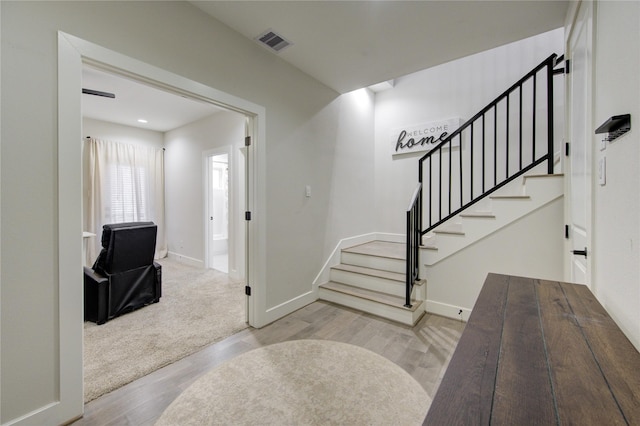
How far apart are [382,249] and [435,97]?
2454 mm

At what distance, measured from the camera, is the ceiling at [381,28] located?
6.45 ft

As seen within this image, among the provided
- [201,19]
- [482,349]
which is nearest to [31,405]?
[482,349]

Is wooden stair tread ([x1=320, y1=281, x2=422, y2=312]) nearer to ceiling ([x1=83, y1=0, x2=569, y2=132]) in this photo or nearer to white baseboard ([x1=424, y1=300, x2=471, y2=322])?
white baseboard ([x1=424, y1=300, x2=471, y2=322])

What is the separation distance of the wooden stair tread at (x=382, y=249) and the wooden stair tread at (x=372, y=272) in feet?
0.65

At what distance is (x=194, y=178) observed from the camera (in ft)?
16.8

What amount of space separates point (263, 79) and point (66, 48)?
1477 mm

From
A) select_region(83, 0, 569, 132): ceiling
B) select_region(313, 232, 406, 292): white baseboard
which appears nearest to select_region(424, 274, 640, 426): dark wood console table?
select_region(83, 0, 569, 132): ceiling

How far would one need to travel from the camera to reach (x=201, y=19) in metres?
2.08

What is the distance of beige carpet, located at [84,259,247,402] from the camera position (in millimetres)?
1925

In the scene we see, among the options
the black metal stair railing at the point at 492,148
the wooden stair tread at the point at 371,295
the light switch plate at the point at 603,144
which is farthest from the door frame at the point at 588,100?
the wooden stair tread at the point at 371,295

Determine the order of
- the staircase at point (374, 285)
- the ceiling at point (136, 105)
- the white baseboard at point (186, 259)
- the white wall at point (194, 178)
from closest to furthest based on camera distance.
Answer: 1. the staircase at point (374, 285)
2. the ceiling at point (136, 105)
3. the white wall at point (194, 178)
4. the white baseboard at point (186, 259)

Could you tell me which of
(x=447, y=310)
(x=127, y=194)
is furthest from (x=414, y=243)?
(x=127, y=194)

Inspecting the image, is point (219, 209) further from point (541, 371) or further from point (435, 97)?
point (541, 371)

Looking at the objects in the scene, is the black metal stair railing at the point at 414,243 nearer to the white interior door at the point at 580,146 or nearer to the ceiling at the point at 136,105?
the white interior door at the point at 580,146
